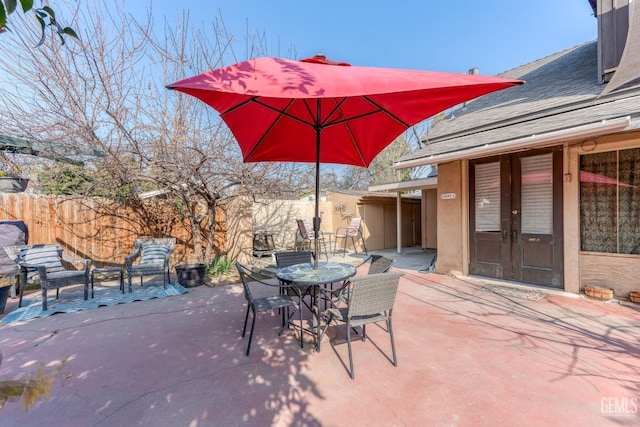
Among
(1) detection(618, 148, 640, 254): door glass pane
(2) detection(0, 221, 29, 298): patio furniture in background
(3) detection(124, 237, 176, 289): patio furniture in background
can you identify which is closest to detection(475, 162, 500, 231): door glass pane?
(1) detection(618, 148, 640, 254): door glass pane

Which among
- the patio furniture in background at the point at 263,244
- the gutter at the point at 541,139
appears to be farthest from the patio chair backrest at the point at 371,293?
the patio furniture in background at the point at 263,244

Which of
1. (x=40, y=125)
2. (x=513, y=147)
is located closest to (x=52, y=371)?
(x=40, y=125)

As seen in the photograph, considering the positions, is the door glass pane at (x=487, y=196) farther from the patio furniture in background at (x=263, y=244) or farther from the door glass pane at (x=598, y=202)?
the patio furniture in background at (x=263, y=244)

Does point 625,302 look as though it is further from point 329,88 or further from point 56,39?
point 56,39

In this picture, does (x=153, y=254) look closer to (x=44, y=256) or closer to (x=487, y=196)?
(x=44, y=256)

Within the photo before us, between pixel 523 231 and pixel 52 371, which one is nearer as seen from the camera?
pixel 52 371

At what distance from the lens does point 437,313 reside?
3844mm

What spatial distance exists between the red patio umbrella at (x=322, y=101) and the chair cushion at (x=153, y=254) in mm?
3086

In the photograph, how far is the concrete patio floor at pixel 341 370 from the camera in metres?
1.95

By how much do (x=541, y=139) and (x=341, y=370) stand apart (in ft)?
14.0

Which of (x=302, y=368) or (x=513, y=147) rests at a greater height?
(x=513, y=147)

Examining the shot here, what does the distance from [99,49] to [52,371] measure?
442 cm

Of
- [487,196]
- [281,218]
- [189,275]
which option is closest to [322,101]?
[487,196]

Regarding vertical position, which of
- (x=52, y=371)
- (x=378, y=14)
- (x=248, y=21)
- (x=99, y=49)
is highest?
(x=378, y=14)
